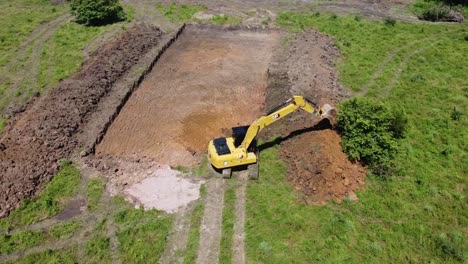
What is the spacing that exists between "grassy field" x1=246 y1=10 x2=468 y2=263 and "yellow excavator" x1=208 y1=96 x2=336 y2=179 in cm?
128

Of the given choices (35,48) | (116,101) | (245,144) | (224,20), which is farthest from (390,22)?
(35,48)

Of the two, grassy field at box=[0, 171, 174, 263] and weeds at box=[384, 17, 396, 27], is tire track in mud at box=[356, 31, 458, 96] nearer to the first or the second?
weeds at box=[384, 17, 396, 27]

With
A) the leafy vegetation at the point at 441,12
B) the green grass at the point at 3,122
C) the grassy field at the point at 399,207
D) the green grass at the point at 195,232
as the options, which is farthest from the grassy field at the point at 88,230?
the leafy vegetation at the point at 441,12

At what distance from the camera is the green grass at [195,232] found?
678 inches

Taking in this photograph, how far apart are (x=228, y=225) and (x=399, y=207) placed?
28.5ft

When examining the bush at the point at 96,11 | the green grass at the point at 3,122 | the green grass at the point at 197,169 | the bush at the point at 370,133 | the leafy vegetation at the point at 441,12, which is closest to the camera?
the bush at the point at 370,133

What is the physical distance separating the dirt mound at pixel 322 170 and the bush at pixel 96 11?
92.1 ft

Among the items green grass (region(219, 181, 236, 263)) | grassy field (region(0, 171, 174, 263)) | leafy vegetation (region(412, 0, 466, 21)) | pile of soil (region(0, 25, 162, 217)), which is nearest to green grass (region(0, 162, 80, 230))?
grassy field (region(0, 171, 174, 263))

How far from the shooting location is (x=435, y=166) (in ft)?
72.8

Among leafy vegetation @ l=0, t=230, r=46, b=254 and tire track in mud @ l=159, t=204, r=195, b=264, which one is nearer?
tire track in mud @ l=159, t=204, r=195, b=264

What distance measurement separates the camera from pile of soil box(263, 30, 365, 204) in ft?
67.2

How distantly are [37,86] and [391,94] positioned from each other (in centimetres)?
2699

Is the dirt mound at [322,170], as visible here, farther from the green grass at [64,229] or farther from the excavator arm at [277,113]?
the green grass at [64,229]

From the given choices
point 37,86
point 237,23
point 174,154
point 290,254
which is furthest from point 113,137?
point 237,23
